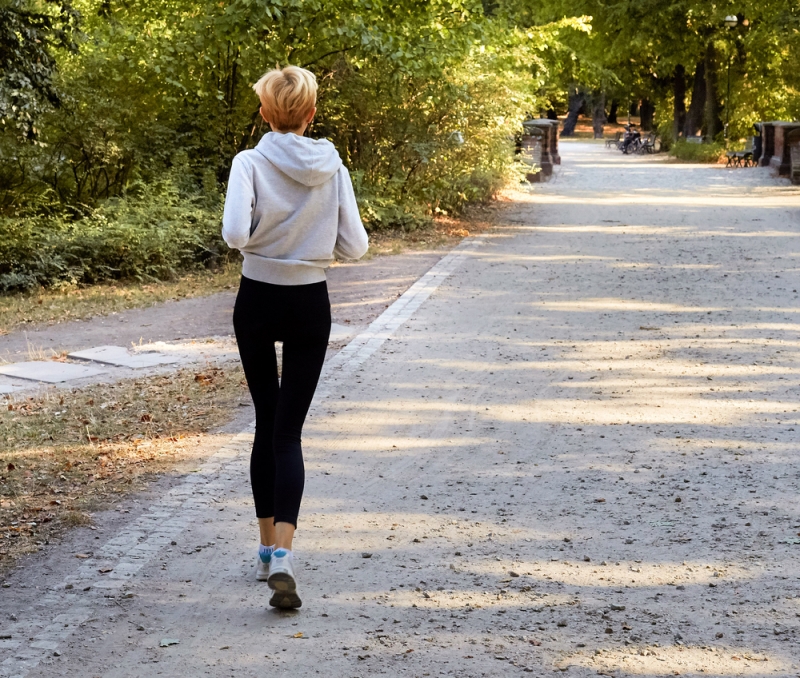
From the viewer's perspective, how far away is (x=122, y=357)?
8781 millimetres

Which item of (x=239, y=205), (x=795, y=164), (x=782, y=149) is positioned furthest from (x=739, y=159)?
(x=239, y=205)

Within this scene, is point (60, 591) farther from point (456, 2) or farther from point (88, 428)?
point (456, 2)

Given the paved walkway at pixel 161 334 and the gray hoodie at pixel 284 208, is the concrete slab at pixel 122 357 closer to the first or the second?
the paved walkway at pixel 161 334

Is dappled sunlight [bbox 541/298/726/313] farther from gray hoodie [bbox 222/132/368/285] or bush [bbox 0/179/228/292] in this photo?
gray hoodie [bbox 222/132/368/285]

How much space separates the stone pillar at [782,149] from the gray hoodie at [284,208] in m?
26.2

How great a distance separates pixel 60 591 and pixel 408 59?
1133 centimetres

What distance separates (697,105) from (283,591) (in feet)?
134

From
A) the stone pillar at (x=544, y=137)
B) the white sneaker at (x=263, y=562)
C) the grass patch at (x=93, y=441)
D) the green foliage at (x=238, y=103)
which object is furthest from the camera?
the stone pillar at (x=544, y=137)

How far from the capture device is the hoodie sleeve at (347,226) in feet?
13.3

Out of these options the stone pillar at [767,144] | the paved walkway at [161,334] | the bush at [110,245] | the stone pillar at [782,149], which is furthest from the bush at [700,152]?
the paved walkway at [161,334]

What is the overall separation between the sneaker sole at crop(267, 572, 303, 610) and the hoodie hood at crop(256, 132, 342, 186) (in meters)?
1.35

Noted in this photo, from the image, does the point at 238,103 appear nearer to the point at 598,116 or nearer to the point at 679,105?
the point at 679,105

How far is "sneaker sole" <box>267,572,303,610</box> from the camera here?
3887mm

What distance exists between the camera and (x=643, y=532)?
4.71 metres
